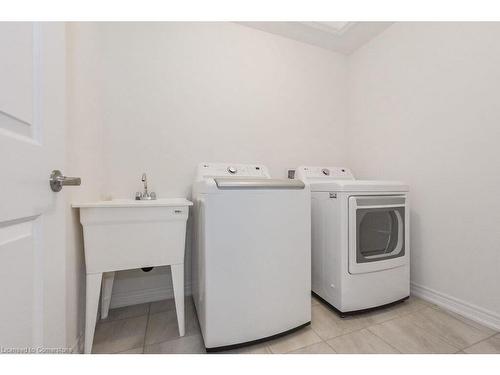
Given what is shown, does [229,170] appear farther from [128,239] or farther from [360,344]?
[360,344]

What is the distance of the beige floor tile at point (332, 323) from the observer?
123 cm

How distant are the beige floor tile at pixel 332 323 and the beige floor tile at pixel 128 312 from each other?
1.14 meters

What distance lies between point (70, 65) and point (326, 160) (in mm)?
2067

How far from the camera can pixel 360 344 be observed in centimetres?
113

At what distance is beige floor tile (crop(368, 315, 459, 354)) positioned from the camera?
3.59 ft

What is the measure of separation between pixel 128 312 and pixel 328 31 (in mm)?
2826

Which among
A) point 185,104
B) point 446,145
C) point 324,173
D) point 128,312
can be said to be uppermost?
point 185,104

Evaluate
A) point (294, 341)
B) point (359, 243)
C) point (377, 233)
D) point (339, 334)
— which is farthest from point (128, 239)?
point (377, 233)

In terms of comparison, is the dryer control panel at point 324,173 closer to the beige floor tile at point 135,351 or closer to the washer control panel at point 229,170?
the washer control panel at point 229,170

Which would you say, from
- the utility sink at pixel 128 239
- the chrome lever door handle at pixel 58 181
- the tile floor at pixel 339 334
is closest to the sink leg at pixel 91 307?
the utility sink at pixel 128 239

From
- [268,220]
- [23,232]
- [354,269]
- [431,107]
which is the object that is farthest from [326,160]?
[23,232]

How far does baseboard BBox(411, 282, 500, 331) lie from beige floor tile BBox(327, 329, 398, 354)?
2.29 feet

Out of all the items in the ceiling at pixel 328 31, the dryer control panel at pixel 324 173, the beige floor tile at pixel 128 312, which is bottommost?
the beige floor tile at pixel 128 312

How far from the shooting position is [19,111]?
1.72ft
